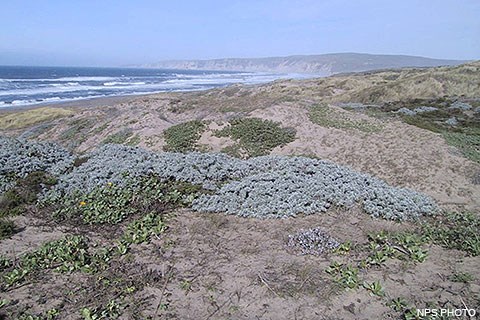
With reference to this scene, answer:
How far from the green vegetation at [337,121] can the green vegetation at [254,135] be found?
195cm

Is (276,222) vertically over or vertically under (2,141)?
under

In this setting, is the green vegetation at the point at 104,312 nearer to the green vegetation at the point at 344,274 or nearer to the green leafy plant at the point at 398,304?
the green vegetation at the point at 344,274

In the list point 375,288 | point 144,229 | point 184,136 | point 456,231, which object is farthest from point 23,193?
point 456,231

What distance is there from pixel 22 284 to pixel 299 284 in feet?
14.2

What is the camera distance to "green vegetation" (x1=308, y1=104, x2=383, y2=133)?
1518 centimetres

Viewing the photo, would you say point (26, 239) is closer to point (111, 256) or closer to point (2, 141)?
point (111, 256)

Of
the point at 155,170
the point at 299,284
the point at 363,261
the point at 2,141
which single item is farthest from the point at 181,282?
the point at 2,141

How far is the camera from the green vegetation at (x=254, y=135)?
1345 cm

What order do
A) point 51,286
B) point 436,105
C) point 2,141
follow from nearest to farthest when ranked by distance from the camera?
1. point 51,286
2. point 2,141
3. point 436,105

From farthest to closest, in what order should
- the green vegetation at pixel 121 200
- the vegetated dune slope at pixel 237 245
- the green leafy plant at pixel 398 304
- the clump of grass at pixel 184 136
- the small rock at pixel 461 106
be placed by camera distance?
the small rock at pixel 461 106, the clump of grass at pixel 184 136, the green vegetation at pixel 121 200, the vegetated dune slope at pixel 237 245, the green leafy plant at pixel 398 304

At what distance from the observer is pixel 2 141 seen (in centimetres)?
1042

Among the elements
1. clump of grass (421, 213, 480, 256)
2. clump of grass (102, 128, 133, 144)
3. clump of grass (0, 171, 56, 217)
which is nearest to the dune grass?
clump of grass (102, 128, 133, 144)

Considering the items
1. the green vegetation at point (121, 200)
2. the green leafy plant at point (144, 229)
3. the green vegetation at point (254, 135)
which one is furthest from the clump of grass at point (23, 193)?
the green vegetation at point (254, 135)

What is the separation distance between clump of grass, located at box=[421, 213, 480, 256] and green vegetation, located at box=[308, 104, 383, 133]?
759 cm
